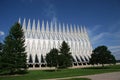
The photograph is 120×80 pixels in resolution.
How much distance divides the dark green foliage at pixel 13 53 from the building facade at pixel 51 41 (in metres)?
45.0

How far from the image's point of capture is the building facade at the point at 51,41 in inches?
3256

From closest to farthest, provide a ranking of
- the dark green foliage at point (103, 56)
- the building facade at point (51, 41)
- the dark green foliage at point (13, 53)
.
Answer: the dark green foliage at point (13, 53) < the dark green foliage at point (103, 56) < the building facade at point (51, 41)

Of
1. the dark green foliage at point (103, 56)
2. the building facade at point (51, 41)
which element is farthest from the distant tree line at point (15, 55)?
the building facade at point (51, 41)

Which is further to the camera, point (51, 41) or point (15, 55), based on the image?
point (51, 41)

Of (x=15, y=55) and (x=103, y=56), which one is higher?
(x=15, y=55)

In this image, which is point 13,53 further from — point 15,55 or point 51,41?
point 51,41

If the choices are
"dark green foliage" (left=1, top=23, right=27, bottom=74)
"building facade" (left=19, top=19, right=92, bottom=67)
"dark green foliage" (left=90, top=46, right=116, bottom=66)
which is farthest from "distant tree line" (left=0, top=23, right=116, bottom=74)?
"building facade" (left=19, top=19, right=92, bottom=67)

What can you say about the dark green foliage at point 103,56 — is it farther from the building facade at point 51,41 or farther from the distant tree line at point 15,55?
the building facade at point 51,41

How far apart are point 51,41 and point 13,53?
5995cm

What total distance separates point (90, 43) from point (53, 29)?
32648 millimetres

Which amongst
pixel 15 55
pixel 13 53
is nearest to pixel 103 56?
pixel 15 55

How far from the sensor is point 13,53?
31062mm

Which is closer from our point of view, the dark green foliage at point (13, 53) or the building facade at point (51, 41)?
the dark green foliage at point (13, 53)

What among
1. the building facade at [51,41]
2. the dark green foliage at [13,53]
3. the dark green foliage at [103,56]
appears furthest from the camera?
the building facade at [51,41]
